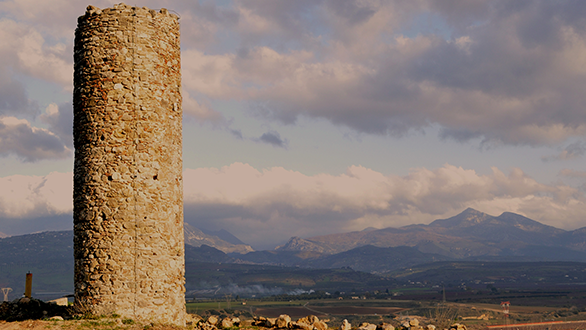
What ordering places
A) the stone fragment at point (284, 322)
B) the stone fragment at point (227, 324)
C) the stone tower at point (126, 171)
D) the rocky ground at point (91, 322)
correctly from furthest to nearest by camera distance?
1. the stone fragment at point (227, 324)
2. the stone fragment at point (284, 322)
3. the stone tower at point (126, 171)
4. the rocky ground at point (91, 322)

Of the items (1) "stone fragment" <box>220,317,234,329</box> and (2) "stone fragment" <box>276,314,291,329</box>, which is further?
(1) "stone fragment" <box>220,317,234,329</box>

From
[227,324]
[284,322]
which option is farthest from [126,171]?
[284,322]

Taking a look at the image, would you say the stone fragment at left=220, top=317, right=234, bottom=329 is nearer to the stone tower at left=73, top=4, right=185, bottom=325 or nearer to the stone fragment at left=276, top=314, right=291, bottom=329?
the stone fragment at left=276, top=314, right=291, bottom=329

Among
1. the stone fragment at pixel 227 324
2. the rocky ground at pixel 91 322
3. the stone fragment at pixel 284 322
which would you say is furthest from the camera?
the stone fragment at pixel 227 324

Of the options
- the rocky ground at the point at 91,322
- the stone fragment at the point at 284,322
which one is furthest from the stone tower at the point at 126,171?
the stone fragment at the point at 284,322

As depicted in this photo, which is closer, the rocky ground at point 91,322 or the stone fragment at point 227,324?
the rocky ground at point 91,322

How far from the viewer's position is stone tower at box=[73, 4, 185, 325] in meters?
16.1

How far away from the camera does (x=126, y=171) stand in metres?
16.4

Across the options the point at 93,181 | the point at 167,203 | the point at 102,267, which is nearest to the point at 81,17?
the point at 93,181

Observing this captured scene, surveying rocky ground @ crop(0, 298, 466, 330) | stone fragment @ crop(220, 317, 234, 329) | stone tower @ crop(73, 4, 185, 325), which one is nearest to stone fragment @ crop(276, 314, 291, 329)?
rocky ground @ crop(0, 298, 466, 330)

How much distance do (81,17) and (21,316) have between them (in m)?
10.1

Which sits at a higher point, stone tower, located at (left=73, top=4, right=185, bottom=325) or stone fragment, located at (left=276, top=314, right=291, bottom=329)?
stone tower, located at (left=73, top=4, right=185, bottom=325)

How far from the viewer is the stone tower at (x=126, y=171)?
16.1 metres

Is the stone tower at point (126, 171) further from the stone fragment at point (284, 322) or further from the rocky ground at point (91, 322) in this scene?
the stone fragment at point (284, 322)
